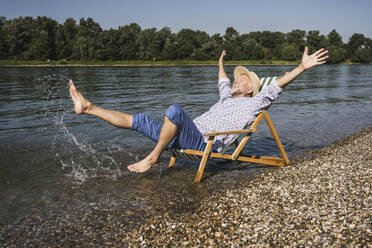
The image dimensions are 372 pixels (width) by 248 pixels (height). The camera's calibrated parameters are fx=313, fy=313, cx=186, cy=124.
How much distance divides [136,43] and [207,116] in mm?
Answer: 99322

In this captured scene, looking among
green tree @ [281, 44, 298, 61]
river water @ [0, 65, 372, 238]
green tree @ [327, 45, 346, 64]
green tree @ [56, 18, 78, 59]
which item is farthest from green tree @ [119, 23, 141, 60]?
river water @ [0, 65, 372, 238]

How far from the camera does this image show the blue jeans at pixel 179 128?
484cm

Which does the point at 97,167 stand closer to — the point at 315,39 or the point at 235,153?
the point at 235,153

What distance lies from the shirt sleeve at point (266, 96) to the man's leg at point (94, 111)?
2.36m

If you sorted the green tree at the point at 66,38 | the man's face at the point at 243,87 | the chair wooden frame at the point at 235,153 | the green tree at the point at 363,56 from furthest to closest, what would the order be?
the green tree at the point at 363,56 → the green tree at the point at 66,38 → the man's face at the point at 243,87 → the chair wooden frame at the point at 235,153

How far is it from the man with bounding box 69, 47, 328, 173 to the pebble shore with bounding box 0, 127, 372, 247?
95 centimetres

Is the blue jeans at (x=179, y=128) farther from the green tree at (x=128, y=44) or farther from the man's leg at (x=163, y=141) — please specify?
the green tree at (x=128, y=44)

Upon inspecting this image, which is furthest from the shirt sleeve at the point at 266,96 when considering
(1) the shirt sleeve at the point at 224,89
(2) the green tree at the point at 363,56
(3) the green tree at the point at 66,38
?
(2) the green tree at the point at 363,56

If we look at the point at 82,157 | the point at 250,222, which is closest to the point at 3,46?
the point at 82,157

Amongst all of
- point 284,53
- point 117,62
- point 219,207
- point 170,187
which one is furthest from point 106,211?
point 284,53

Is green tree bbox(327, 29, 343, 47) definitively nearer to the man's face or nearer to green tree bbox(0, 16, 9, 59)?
green tree bbox(0, 16, 9, 59)

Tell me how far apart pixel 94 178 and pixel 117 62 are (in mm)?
85158

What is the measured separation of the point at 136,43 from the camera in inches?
3952

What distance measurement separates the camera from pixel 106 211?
4.69 m
